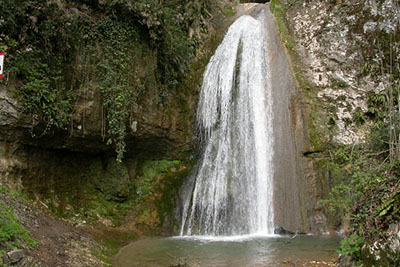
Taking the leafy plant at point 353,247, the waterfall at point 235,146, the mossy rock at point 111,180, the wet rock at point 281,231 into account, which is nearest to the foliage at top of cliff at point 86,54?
the mossy rock at point 111,180

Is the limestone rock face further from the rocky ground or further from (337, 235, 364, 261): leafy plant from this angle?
(337, 235, 364, 261): leafy plant

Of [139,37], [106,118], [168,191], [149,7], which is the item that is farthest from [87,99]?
[168,191]

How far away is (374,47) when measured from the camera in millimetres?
10875

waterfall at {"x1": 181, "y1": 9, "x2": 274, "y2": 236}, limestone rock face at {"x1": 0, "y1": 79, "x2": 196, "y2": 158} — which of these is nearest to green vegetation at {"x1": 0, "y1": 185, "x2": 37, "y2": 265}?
limestone rock face at {"x1": 0, "y1": 79, "x2": 196, "y2": 158}

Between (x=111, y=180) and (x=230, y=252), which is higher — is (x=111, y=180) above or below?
above

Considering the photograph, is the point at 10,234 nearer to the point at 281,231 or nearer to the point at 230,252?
the point at 230,252

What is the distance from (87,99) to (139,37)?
2.54 m

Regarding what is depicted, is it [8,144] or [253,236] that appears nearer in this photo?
[8,144]

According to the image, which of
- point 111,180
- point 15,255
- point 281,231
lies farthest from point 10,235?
point 281,231

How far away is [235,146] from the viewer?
10391 millimetres

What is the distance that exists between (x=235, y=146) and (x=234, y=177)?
1079 mm

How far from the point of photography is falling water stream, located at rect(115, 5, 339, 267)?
6426 millimetres

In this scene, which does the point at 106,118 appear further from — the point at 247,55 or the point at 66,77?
the point at 247,55

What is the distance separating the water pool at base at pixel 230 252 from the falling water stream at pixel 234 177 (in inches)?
0.7
